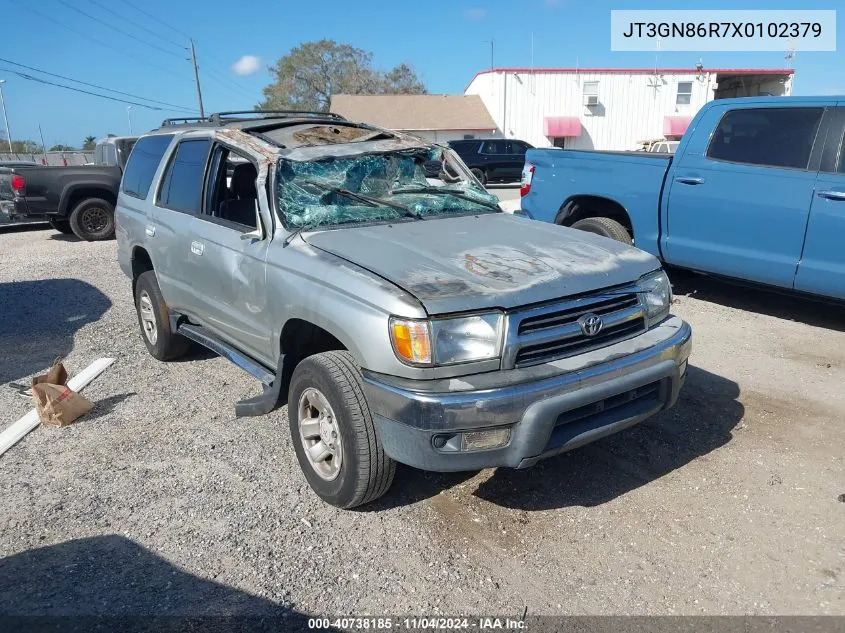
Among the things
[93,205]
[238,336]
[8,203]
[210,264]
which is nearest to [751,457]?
[238,336]

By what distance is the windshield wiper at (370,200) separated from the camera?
12.7 feet

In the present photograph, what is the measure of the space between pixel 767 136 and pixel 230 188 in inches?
180

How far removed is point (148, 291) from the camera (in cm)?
524

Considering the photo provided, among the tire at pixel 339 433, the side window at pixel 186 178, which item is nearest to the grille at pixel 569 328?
the tire at pixel 339 433

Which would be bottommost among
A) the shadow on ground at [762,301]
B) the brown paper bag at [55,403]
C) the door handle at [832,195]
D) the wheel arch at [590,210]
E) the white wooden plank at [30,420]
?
the shadow on ground at [762,301]

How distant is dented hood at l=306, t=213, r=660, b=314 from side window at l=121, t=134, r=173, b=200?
2.33m

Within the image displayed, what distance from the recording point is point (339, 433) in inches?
120

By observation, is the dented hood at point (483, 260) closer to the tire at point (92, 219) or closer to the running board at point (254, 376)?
the running board at point (254, 376)

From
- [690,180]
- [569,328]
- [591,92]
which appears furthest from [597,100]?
[569,328]

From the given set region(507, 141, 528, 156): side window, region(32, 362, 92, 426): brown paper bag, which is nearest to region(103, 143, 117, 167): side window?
region(32, 362, 92, 426): brown paper bag

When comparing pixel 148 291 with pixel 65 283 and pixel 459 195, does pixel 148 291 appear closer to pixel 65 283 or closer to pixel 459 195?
pixel 459 195

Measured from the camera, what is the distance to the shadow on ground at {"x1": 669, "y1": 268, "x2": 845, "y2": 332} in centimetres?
615

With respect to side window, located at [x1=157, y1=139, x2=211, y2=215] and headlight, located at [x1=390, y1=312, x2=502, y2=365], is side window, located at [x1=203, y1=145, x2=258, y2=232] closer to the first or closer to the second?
side window, located at [x1=157, y1=139, x2=211, y2=215]

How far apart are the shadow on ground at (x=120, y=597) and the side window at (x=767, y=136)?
533 cm
